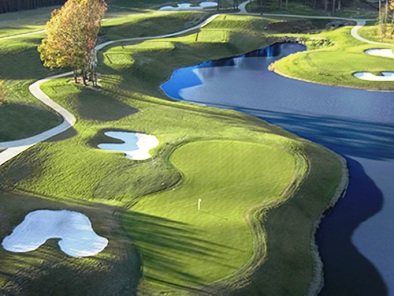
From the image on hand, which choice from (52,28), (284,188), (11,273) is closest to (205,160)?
(284,188)

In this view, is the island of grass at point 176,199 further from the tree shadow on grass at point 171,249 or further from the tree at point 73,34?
the tree at point 73,34

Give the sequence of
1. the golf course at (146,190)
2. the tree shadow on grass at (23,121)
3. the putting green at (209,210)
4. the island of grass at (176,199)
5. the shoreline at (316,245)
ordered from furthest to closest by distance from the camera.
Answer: the tree shadow on grass at (23,121) < the shoreline at (316,245) < the putting green at (209,210) < the golf course at (146,190) < the island of grass at (176,199)

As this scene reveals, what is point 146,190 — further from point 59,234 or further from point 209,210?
point 59,234

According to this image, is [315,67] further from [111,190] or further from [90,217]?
[90,217]

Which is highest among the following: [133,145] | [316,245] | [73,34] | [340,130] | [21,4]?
[21,4]

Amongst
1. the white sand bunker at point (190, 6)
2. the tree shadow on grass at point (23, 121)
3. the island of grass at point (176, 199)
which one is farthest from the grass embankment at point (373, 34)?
the tree shadow on grass at point (23, 121)

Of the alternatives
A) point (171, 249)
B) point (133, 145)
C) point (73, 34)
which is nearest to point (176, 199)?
point (171, 249)
